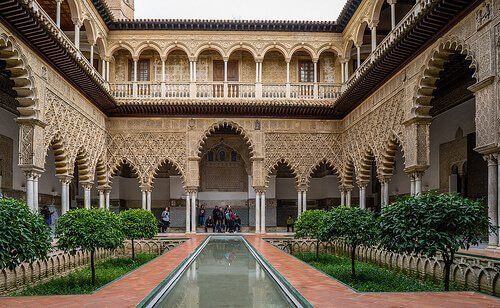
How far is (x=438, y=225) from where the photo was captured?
7359 mm

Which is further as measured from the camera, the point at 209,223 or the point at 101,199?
the point at 209,223

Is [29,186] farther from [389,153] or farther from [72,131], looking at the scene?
[389,153]

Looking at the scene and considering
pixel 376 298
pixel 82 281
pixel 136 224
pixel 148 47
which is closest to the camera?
pixel 376 298

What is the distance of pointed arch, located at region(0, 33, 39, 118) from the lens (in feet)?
38.5

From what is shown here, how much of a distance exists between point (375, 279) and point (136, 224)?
643 centimetres

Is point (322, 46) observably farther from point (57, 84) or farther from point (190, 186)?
point (57, 84)

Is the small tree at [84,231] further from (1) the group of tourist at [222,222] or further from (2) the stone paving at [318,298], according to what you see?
(1) the group of tourist at [222,222]

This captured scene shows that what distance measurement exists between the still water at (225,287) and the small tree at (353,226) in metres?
1.55

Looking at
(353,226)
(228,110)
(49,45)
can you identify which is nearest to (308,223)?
(353,226)

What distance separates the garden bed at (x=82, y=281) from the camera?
324 inches

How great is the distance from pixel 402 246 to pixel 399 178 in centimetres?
1379

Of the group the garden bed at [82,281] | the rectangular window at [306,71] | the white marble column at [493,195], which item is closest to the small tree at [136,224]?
the garden bed at [82,281]

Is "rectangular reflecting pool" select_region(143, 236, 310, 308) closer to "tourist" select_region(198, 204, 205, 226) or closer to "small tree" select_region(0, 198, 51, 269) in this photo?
"small tree" select_region(0, 198, 51, 269)

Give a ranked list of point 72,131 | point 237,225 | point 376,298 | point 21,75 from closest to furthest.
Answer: point 376,298, point 21,75, point 72,131, point 237,225
